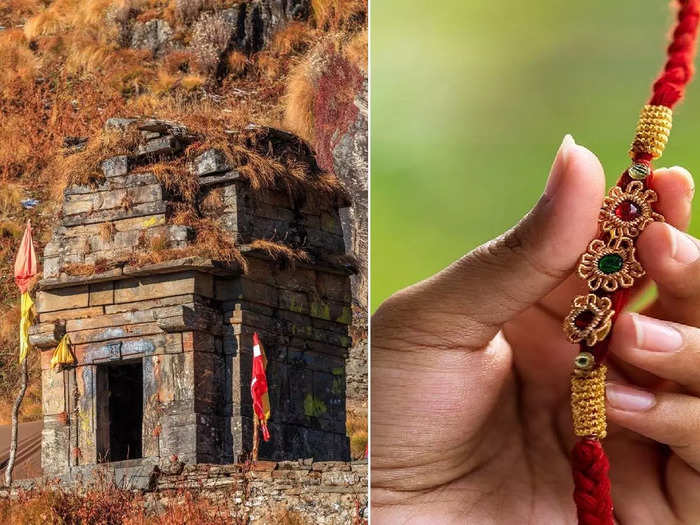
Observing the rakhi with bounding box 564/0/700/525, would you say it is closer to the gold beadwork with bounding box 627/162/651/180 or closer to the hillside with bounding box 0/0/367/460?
the gold beadwork with bounding box 627/162/651/180

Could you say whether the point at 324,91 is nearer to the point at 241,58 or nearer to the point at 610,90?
the point at 241,58

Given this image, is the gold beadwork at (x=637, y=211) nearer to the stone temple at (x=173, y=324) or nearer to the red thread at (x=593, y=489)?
the red thread at (x=593, y=489)

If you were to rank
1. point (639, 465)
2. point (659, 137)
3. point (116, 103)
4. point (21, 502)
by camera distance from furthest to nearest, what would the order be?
point (116, 103) → point (21, 502) → point (639, 465) → point (659, 137)

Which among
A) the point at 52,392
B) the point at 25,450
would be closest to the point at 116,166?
the point at 52,392

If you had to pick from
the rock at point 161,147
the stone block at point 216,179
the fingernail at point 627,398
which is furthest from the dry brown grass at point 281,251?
the fingernail at point 627,398

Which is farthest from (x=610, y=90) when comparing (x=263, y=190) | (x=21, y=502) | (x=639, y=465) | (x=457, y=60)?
(x=21, y=502)

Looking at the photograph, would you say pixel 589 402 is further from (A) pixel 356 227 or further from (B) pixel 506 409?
(A) pixel 356 227

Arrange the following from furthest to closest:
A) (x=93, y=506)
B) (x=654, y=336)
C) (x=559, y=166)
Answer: (x=93, y=506)
(x=654, y=336)
(x=559, y=166)
